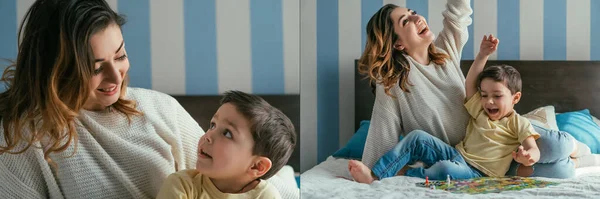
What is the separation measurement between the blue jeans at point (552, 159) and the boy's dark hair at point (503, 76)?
122mm

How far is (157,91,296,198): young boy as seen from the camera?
0.57 m

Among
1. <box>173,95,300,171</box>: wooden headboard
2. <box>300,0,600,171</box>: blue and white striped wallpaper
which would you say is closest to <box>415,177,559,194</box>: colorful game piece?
<box>300,0,600,171</box>: blue and white striped wallpaper

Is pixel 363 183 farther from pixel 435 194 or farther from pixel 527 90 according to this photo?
pixel 527 90

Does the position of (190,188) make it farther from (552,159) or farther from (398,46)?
(552,159)

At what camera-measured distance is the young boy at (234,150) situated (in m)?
0.57

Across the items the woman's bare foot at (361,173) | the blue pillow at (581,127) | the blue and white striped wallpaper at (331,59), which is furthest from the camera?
the blue pillow at (581,127)

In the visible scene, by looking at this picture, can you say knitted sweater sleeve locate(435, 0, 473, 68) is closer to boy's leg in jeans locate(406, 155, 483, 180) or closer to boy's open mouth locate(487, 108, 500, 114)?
boy's open mouth locate(487, 108, 500, 114)

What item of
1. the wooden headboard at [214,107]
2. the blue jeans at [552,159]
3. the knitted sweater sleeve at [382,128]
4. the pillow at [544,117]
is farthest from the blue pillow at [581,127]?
the wooden headboard at [214,107]

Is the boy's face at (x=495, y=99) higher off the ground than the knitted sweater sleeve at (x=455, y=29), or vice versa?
the knitted sweater sleeve at (x=455, y=29)

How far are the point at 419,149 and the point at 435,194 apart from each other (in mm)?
142

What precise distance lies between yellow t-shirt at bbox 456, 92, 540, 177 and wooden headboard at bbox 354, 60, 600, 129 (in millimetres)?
198

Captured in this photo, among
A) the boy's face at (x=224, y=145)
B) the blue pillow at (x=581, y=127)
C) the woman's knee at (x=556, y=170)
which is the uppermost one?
the boy's face at (x=224, y=145)

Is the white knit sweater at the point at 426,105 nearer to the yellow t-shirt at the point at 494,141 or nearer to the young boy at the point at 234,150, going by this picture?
the yellow t-shirt at the point at 494,141

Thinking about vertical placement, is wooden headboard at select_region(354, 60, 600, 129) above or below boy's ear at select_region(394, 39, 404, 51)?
below
